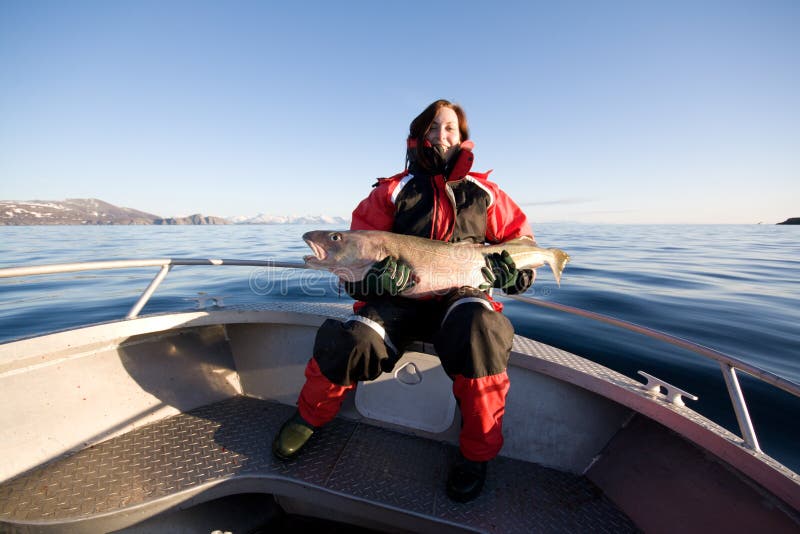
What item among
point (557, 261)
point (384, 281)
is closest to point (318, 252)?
point (384, 281)

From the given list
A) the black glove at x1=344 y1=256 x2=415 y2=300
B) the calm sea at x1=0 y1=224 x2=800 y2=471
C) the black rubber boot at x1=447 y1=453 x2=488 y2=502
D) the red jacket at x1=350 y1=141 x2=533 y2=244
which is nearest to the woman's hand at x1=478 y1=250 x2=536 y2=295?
the red jacket at x1=350 y1=141 x2=533 y2=244

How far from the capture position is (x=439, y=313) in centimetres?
276

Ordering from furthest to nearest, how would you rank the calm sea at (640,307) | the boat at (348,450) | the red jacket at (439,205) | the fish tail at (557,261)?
1. the calm sea at (640,307)
2. the fish tail at (557,261)
3. the red jacket at (439,205)
4. the boat at (348,450)

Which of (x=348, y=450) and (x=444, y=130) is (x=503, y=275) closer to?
(x=444, y=130)

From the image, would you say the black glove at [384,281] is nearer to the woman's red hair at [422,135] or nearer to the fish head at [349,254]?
the fish head at [349,254]

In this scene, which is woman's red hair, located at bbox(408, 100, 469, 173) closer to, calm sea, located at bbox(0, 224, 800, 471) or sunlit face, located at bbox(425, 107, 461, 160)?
sunlit face, located at bbox(425, 107, 461, 160)

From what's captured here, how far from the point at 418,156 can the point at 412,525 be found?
2.95 m

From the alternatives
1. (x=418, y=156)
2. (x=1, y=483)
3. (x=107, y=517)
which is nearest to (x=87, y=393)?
(x=1, y=483)

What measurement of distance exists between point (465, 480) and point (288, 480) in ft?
4.21

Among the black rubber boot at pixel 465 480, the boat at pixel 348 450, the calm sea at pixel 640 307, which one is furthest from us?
the calm sea at pixel 640 307

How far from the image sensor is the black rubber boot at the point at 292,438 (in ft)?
8.25

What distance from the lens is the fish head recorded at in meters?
2.93

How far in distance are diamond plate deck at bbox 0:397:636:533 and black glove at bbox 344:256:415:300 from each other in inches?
51.9

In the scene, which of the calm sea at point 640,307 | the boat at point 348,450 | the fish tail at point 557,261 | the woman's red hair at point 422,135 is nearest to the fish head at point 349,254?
the boat at point 348,450
